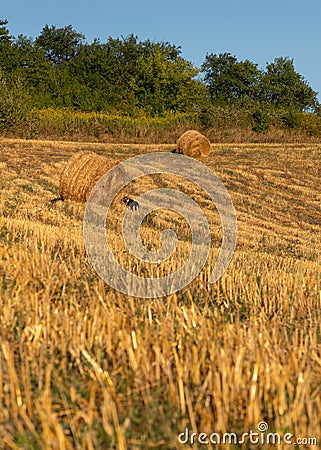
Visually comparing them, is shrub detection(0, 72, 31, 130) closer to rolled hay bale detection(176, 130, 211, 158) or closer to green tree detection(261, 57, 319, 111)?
rolled hay bale detection(176, 130, 211, 158)

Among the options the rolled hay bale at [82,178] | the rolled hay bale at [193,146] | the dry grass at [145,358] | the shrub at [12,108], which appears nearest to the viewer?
the dry grass at [145,358]

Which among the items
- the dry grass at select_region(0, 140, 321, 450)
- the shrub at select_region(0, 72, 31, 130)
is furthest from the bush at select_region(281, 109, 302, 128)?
the dry grass at select_region(0, 140, 321, 450)

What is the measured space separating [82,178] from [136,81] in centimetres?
3631

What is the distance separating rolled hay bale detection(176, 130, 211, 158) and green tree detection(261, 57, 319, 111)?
37.4 metres

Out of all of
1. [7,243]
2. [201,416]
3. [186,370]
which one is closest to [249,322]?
[186,370]

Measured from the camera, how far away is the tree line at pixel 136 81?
43.8 m

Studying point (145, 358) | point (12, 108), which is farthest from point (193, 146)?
point (145, 358)

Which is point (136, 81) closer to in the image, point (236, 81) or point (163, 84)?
point (163, 84)

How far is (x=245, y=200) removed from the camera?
17641 millimetres

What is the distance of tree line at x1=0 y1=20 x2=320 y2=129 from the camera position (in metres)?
43.8

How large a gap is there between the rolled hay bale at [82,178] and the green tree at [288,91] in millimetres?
50025

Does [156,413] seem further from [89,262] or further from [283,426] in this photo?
[89,262]

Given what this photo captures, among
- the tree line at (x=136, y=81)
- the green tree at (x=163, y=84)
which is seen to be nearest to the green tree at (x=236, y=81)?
the tree line at (x=136, y=81)

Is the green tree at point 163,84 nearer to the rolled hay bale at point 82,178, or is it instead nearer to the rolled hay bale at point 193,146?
the rolled hay bale at point 193,146
